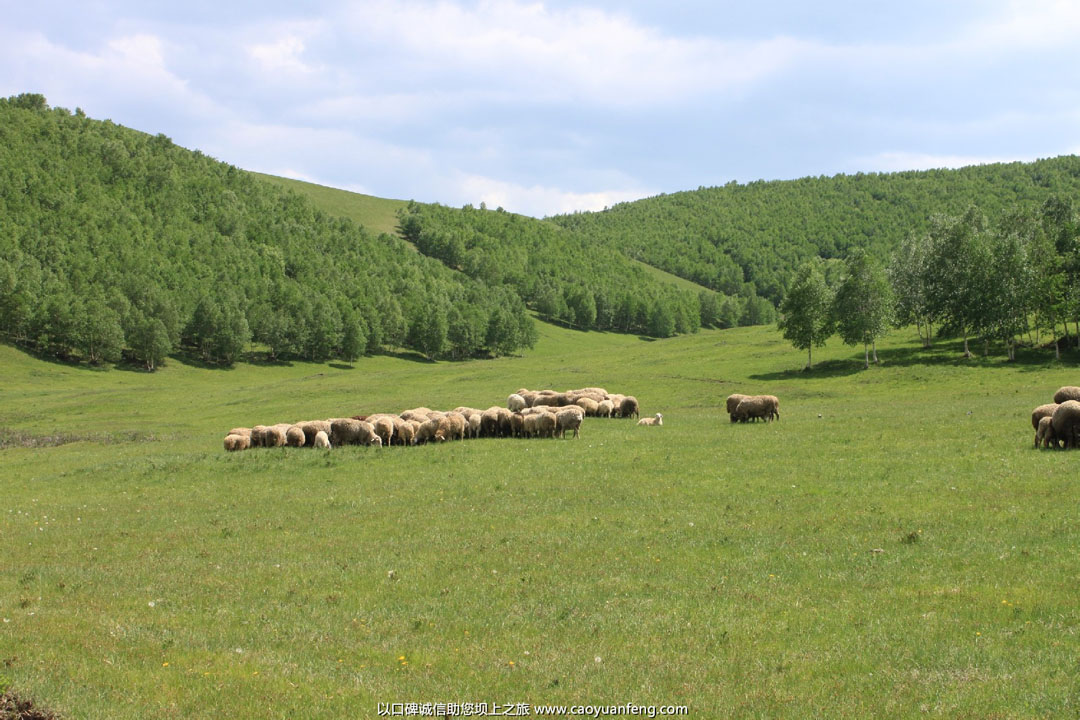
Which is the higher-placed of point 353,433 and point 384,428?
point 384,428

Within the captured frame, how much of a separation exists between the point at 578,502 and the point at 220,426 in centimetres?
4364

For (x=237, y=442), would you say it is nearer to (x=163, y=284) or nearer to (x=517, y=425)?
(x=517, y=425)

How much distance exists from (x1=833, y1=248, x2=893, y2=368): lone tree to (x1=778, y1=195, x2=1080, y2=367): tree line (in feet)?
0.32

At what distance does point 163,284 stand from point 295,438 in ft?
429

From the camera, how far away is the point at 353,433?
37312 millimetres

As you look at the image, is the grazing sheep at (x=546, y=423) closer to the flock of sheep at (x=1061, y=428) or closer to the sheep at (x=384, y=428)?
the sheep at (x=384, y=428)

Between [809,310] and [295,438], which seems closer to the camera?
[295,438]

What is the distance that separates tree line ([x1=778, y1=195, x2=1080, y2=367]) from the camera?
67250 mm

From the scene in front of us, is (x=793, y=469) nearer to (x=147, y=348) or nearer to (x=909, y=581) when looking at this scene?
(x=909, y=581)

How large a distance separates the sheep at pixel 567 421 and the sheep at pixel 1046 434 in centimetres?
1965

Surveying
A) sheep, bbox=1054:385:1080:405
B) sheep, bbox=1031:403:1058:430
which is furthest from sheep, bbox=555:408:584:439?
sheep, bbox=1054:385:1080:405

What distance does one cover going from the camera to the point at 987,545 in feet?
46.7

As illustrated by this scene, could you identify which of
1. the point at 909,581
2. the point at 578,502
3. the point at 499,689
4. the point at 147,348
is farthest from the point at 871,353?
the point at 147,348

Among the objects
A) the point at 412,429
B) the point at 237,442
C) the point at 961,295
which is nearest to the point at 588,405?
the point at 412,429
